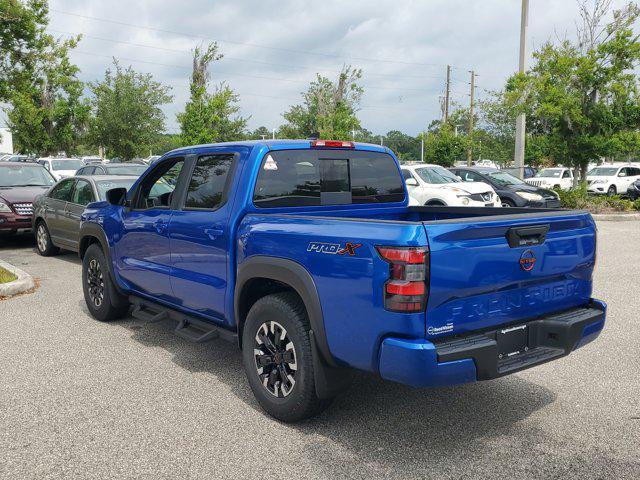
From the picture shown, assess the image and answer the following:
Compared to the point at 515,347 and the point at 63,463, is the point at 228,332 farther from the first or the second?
the point at 515,347

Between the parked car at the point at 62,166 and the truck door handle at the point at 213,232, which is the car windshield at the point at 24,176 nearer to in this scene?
the truck door handle at the point at 213,232

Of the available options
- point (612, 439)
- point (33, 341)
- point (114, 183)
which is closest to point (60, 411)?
point (33, 341)

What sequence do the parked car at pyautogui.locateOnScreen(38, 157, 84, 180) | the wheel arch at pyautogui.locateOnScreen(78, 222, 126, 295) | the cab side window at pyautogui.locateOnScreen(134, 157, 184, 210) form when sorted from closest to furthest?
the cab side window at pyautogui.locateOnScreen(134, 157, 184, 210) → the wheel arch at pyautogui.locateOnScreen(78, 222, 126, 295) → the parked car at pyautogui.locateOnScreen(38, 157, 84, 180)

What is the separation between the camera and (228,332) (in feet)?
15.1

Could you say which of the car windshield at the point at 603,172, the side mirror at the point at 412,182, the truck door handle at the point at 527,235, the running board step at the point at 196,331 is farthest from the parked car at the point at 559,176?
the truck door handle at the point at 527,235

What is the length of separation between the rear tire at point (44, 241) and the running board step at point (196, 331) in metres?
7.31

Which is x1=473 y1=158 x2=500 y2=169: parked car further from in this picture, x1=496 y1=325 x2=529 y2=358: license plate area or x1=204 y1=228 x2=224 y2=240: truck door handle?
x1=496 y1=325 x2=529 y2=358: license plate area

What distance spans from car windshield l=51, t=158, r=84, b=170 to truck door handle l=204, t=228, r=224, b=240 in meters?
25.4

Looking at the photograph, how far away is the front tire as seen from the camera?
3811mm

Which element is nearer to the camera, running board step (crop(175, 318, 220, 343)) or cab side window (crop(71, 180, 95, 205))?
running board step (crop(175, 318, 220, 343))

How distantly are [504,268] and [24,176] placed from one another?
41.8ft

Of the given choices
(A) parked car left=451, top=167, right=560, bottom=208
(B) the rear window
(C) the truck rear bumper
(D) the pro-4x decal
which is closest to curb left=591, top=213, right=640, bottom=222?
(A) parked car left=451, top=167, right=560, bottom=208

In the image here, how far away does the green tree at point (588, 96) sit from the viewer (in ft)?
62.8

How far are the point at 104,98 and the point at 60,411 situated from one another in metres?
37.9
